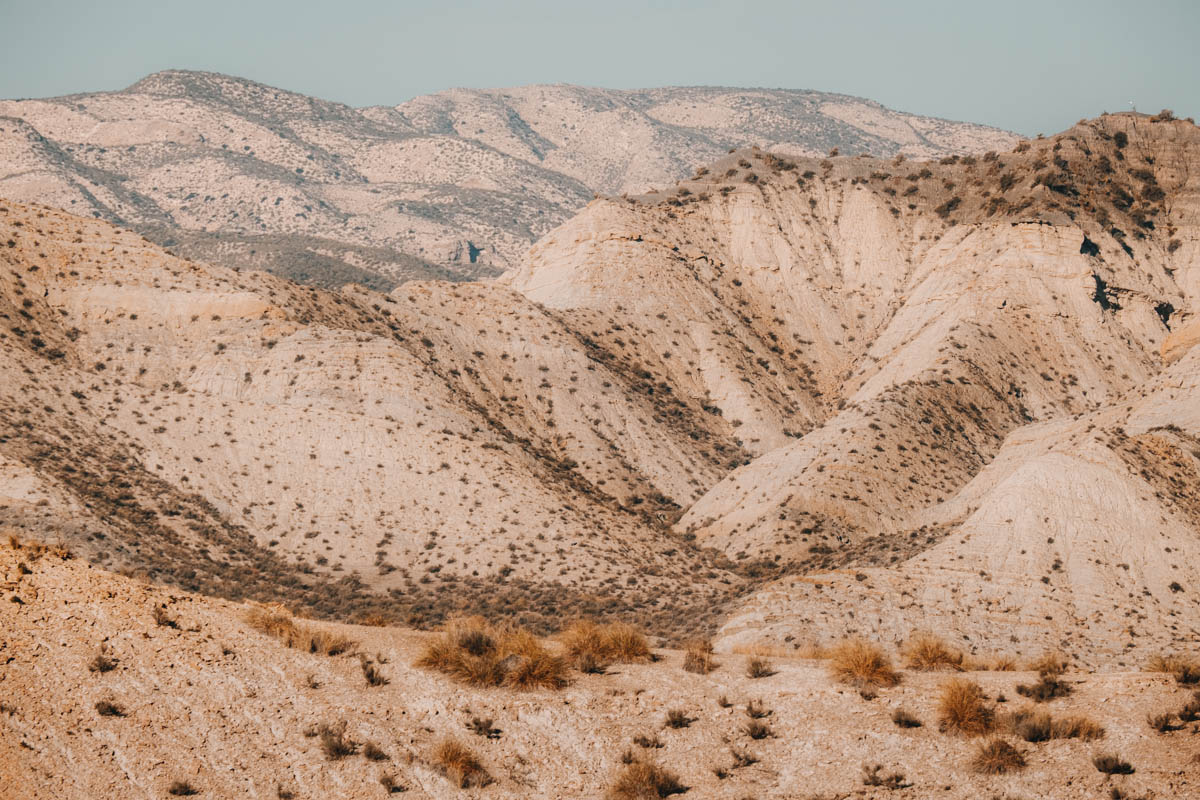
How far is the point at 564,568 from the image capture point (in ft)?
137

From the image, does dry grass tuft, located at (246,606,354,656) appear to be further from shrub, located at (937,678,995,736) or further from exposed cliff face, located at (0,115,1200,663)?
exposed cliff face, located at (0,115,1200,663)

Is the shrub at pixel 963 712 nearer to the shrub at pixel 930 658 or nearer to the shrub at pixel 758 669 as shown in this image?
the shrub at pixel 930 658

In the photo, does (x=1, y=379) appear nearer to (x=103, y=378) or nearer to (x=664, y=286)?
(x=103, y=378)

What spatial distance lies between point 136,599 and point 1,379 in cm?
3195

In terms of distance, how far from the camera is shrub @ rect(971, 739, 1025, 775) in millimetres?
13969

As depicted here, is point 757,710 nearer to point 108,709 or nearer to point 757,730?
point 757,730

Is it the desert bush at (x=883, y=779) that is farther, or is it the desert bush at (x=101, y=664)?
the desert bush at (x=101, y=664)

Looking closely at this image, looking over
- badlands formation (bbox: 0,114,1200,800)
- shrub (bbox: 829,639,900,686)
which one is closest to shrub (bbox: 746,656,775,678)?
badlands formation (bbox: 0,114,1200,800)

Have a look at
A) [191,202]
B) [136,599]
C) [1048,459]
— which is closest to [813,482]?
[1048,459]

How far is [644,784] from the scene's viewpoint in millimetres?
13891

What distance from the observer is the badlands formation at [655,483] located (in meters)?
14.7

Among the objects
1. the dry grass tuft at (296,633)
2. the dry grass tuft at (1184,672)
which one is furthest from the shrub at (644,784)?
the dry grass tuft at (1184,672)

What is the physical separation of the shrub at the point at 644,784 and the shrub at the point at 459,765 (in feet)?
5.64

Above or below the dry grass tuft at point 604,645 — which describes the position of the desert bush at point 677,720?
below
